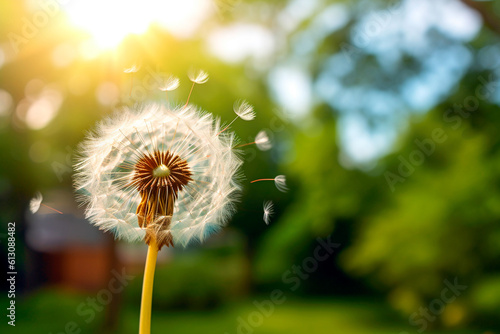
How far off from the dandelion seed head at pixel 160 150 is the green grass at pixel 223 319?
23.9ft

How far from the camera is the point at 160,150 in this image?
167 centimetres

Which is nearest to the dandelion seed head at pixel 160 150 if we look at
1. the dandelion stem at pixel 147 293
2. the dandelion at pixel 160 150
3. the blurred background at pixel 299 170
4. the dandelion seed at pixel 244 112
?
the dandelion at pixel 160 150

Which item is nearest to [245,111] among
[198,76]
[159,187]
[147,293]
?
[198,76]

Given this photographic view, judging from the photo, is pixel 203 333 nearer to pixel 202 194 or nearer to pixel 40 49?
pixel 40 49

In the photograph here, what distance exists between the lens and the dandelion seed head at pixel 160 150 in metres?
1.67

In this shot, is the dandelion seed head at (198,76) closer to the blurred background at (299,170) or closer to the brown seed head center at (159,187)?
the brown seed head center at (159,187)

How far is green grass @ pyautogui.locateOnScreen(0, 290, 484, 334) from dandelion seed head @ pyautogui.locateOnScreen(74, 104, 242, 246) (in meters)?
7.28

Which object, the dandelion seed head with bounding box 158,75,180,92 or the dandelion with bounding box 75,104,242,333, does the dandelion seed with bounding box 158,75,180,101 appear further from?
the dandelion with bounding box 75,104,242,333

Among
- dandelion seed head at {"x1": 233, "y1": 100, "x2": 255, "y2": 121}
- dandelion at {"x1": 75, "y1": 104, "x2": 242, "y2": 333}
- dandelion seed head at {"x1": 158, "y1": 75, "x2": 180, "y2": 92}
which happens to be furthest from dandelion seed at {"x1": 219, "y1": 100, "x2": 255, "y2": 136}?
dandelion seed head at {"x1": 158, "y1": 75, "x2": 180, "y2": 92}

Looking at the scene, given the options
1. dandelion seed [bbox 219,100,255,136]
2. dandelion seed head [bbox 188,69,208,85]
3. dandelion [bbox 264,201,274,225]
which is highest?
dandelion seed head [bbox 188,69,208,85]

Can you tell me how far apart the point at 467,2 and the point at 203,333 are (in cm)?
747

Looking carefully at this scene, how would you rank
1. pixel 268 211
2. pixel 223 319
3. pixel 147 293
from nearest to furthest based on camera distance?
pixel 147 293 → pixel 268 211 → pixel 223 319

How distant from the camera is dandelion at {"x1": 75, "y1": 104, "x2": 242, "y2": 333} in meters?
1.67

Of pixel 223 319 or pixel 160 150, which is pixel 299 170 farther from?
pixel 160 150
